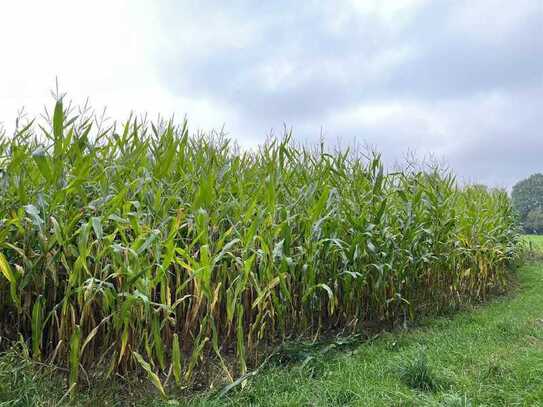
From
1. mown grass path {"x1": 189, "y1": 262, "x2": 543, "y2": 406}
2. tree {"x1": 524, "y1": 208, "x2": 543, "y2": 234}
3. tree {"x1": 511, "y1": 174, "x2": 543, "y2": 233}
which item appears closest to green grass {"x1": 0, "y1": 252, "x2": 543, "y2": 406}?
mown grass path {"x1": 189, "y1": 262, "x2": 543, "y2": 406}

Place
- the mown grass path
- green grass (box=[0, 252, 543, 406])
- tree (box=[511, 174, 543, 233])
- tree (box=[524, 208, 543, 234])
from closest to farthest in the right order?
green grass (box=[0, 252, 543, 406])
the mown grass path
tree (box=[524, 208, 543, 234])
tree (box=[511, 174, 543, 233])

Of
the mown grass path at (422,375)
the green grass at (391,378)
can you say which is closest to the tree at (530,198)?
the mown grass path at (422,375)

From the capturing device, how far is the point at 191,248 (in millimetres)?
2133

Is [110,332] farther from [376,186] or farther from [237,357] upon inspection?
[376,186]

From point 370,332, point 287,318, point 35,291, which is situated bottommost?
point 370,332

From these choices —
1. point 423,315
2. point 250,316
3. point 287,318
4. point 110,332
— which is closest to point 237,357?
point 250,316

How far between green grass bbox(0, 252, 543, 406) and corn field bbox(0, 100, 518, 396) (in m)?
0.13

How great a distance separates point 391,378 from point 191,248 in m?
1.33

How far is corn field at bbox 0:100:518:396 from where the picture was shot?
1884 mm

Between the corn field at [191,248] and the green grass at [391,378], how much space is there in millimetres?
130

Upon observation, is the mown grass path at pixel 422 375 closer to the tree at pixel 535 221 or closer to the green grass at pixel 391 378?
the green grass at pixel 391 378

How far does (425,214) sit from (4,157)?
127 inches

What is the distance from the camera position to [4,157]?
2184 millimetres

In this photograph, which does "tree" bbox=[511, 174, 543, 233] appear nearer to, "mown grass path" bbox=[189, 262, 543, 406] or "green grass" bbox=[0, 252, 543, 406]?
"mown grass path" bbox=[189, 262, 543, 406]
